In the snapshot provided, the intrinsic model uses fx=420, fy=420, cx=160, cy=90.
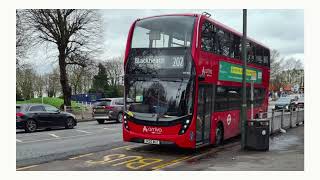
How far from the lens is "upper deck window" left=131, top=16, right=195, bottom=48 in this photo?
12438 mm

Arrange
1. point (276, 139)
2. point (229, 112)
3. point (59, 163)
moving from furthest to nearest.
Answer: point (276, 139) → point (229, 112) → point (59, 163)

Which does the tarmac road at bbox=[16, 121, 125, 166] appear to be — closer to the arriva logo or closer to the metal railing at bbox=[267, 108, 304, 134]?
the arriva logo

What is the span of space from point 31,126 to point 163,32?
461 inches

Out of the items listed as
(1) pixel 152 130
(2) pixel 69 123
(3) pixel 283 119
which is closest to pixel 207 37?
(1) pixel 152 130

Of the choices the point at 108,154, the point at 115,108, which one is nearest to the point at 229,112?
the point at 108,154

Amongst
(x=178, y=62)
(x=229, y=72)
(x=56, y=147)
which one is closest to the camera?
(x=178, y=62)

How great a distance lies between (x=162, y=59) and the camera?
12.6 m

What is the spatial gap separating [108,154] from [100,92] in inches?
1888

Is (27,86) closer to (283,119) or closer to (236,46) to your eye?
(283,119)

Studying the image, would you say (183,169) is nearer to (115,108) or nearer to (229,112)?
(229,112)

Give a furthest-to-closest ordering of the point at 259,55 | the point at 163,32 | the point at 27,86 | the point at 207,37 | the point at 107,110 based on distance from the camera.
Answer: the point at 27,86, the point at 107,110, the point at 259,55, the point at 207,37, the point at 163,32

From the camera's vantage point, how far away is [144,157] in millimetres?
12422

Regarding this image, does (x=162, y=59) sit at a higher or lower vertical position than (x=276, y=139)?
higher

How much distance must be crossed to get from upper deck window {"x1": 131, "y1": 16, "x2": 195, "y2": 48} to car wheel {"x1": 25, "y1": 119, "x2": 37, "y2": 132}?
34.8 ft
